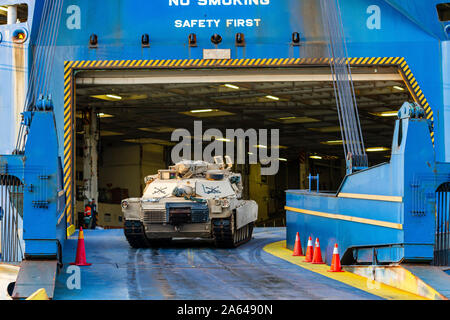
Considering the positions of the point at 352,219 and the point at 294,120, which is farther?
the point at 294,120

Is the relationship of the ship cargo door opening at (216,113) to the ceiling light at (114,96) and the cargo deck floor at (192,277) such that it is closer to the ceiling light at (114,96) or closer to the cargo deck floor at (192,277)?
the ceiling light at (114,96)

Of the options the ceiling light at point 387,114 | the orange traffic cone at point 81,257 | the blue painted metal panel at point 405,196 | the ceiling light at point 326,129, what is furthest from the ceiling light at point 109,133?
the blue painted metal panel at point 405,196

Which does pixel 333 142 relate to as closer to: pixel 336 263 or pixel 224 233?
pixel 224 233

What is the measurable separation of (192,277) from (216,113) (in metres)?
18.9

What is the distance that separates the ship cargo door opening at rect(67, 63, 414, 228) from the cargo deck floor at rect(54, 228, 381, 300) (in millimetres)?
4883

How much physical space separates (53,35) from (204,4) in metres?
4.13

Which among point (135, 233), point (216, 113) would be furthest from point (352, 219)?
point (216, 113)

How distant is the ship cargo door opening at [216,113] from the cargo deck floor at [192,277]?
4.88 m

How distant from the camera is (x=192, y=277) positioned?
1241cm

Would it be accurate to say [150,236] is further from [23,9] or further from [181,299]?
[23,9]

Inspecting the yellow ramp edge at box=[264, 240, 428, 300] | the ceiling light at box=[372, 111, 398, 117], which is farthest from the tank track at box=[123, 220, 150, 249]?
the ceiling light at box=[372, 111, 398, 117]

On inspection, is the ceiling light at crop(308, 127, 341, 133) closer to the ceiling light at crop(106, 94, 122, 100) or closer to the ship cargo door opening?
the ship cargo door opening

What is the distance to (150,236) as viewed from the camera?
1769 centimetres

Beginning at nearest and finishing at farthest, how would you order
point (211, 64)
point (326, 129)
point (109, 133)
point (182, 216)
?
point (182, 216), point (211, 64), point (326, 129), point (109, 133)
